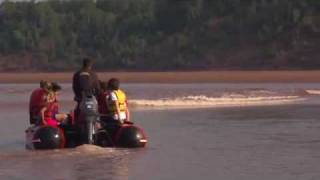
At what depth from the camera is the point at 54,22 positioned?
290ft

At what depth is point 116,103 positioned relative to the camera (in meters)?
17.8

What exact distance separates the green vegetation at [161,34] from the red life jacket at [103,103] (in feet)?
158

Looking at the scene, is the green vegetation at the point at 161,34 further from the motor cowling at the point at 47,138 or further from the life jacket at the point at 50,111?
the motor cowling at the point at 47,138

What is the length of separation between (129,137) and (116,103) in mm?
662

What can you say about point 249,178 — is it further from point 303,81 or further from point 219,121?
point 303,81

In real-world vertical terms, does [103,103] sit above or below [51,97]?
below

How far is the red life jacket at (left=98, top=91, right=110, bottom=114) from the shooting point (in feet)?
58.5

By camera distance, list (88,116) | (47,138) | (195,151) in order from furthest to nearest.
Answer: (195,151) → (47,138) → (88,116)

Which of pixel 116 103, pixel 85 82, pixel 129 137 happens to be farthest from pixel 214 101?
pixel 85 82

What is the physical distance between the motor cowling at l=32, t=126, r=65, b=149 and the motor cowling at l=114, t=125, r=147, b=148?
105 cm

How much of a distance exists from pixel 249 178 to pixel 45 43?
72.6m

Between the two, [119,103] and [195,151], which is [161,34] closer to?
[119,103]

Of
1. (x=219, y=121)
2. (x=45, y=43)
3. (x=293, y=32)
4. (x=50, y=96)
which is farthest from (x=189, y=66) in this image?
(x=50, y=96)

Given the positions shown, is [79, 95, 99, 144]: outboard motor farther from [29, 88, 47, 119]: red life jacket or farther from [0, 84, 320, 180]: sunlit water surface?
[29, 88, 47, 119]: red life jacket
